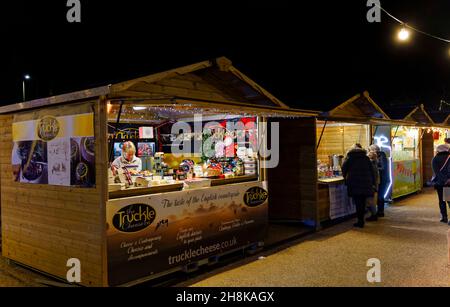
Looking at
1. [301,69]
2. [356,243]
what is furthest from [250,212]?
[301,69]

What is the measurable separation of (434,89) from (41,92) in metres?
31.1

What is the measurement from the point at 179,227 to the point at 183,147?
3.36 m

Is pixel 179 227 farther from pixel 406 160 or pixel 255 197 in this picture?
pixel 406 160

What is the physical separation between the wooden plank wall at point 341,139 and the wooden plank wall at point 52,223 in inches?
306

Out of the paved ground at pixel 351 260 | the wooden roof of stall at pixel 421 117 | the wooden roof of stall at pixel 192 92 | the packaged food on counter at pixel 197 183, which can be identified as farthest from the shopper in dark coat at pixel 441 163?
the packaged food on counter at pixel 197 183

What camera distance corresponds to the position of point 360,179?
8008 mm

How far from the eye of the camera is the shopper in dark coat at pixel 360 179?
7.96 m

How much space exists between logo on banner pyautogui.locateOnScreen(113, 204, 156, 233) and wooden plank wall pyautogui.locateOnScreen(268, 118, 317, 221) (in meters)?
4.23

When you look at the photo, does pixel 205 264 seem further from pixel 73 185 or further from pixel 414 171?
pixel 414 171

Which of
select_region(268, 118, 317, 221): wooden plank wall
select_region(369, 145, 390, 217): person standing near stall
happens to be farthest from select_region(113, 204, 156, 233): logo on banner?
select_region(369, 145, 390, 217): person standing near stall

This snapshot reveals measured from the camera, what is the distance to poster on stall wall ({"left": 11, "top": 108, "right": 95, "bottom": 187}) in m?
4.41

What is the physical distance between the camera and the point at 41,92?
30.7 meters

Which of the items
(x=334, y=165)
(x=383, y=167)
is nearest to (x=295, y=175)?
(x=334, y=165)
